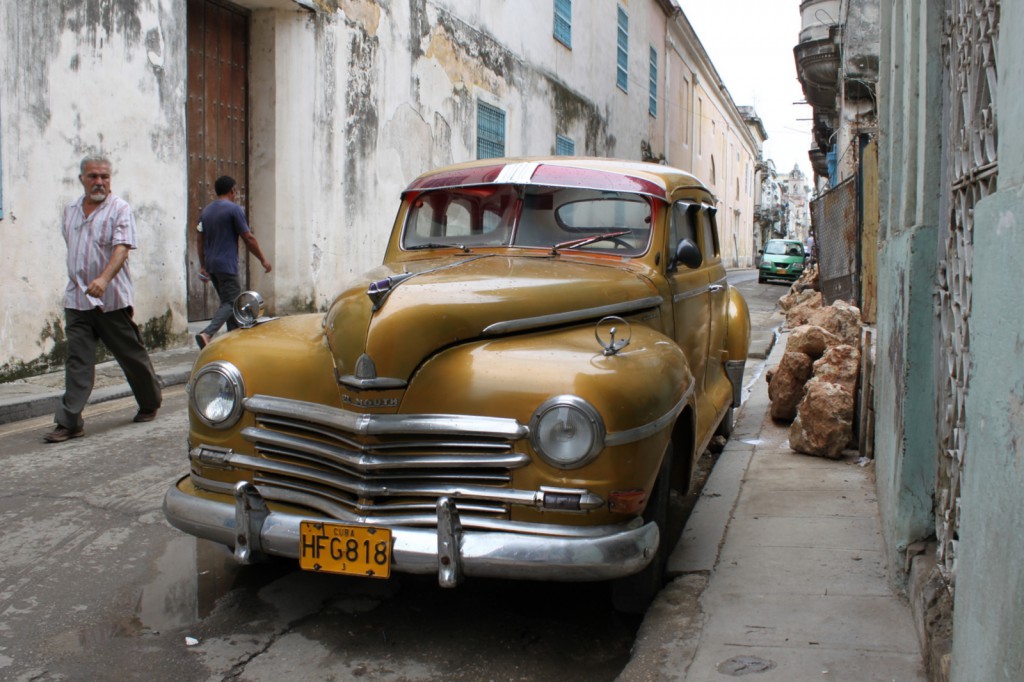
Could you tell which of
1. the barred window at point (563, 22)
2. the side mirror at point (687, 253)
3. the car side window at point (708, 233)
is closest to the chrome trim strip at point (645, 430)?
the side mirror at point (687, 253)

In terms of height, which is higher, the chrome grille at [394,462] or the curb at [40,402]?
the chrome grille at [394,462]

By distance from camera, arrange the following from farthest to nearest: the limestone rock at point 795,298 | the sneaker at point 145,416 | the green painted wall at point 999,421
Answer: the limestone rock at point 795,298 < the sneaker at point 145,416 < the green painted wall at point 999,421

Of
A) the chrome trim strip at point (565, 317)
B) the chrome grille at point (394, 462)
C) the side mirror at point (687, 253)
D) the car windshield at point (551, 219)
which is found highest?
the car windshield at point (551, 219)

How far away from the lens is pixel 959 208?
9.30 ft

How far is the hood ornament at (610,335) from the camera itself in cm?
330

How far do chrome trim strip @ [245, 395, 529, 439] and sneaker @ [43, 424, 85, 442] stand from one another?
3417 mm

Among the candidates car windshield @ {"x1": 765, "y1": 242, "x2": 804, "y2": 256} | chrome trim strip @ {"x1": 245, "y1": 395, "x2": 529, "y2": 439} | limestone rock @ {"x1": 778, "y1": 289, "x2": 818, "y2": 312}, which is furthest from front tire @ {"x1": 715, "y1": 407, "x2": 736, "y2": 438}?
car windshield @ {"x1": 765, "y1": 242, "x2": 804, "y2": 256}

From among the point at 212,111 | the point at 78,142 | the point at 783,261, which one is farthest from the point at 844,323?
the point at 783,261

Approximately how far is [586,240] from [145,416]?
147 inches

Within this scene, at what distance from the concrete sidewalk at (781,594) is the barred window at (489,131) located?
11.7 metres

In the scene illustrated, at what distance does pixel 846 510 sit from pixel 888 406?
30.4 inches

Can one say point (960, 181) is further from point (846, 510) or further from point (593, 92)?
point (593, 92)

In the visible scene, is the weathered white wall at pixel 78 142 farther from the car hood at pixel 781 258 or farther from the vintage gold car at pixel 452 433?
the car hood at pixel 781 258

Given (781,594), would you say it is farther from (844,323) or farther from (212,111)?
(212,111)
